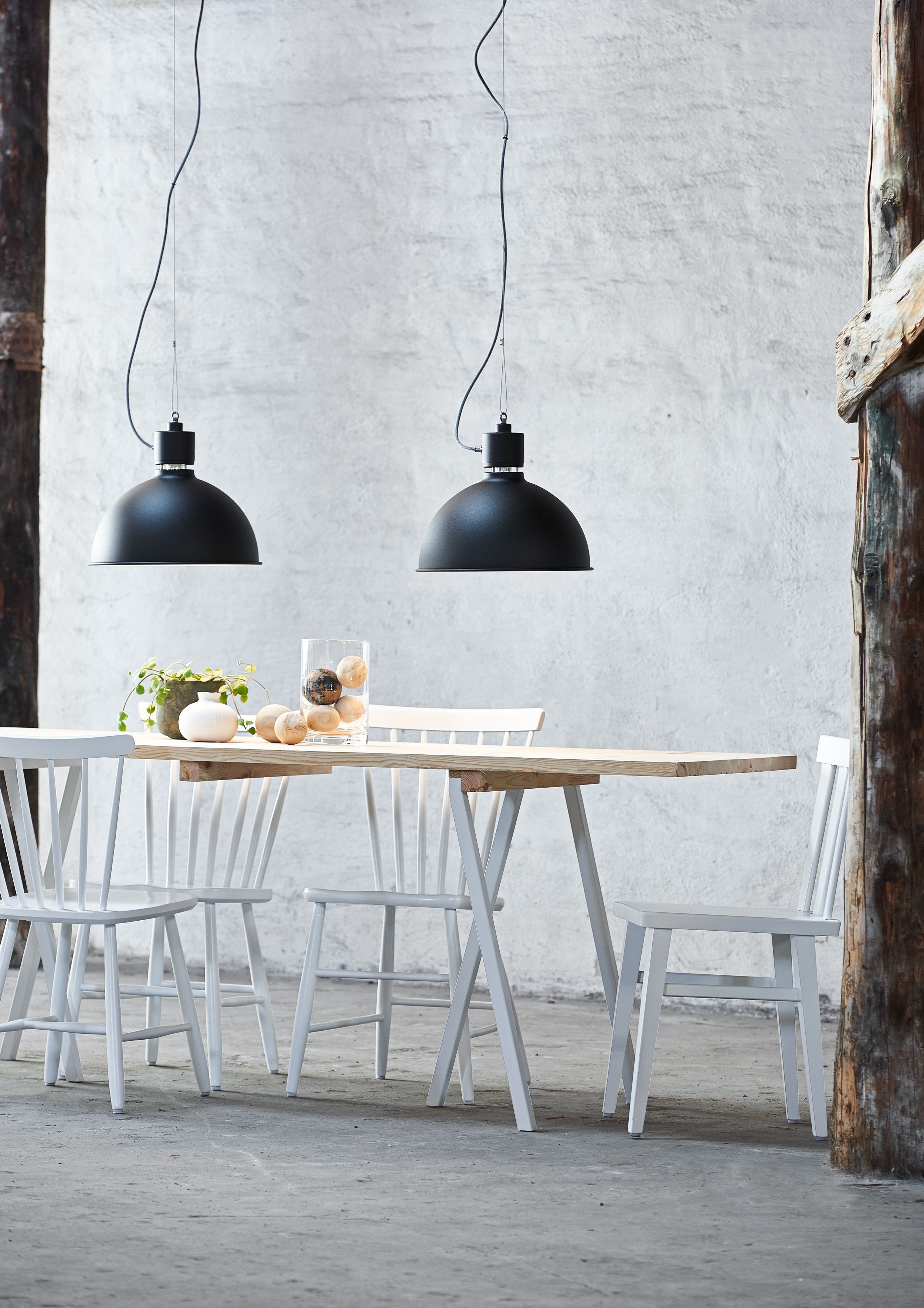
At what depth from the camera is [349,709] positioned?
430cm

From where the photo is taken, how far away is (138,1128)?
362cm

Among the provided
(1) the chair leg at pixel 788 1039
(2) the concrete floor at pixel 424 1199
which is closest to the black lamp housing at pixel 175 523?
(2) the concrete floor at pixel 424 1199

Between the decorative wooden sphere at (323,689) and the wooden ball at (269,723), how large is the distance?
0.09 m

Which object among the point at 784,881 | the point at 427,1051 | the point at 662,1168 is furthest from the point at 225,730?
the point at 784,881

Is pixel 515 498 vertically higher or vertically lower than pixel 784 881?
higher

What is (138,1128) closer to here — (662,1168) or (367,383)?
(662,1168)

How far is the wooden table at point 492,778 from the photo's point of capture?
365cm

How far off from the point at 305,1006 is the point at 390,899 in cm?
33

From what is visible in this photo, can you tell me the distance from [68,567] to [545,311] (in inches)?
77.8

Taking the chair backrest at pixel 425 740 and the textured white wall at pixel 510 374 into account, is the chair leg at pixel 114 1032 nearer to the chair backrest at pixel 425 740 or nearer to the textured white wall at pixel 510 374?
the chair backrest at pixel 425 740

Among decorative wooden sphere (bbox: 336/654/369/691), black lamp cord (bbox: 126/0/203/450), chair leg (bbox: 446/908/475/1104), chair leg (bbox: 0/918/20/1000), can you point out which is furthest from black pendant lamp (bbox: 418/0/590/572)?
black lamp cord (bbox: 126/0/203/450)

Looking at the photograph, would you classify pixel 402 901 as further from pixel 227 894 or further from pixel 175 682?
pixel 175 682

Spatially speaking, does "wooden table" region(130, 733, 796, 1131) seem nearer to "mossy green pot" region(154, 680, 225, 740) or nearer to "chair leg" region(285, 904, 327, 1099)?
"mossy green pot" region(154, 680, 225, 740)

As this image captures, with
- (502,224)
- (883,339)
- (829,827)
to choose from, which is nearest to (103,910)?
(829,827)
